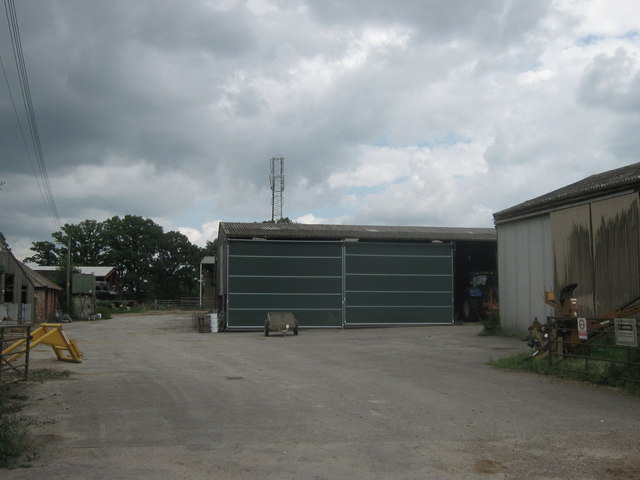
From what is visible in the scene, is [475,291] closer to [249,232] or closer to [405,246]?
[405,246]

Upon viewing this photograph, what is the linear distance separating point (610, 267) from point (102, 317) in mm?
45604

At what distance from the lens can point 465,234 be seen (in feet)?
119

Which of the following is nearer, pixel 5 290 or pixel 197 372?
pixel 197 372

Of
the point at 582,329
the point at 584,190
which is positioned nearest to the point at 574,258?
the point at 584,190

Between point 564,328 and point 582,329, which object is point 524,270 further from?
point 582,329

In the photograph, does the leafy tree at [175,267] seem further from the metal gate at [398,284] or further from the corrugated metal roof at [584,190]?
the corrugated metal roof at [584,190]

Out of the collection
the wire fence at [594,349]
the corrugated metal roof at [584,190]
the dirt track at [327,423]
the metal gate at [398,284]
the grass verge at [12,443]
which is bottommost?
the dirt track at [327,423]

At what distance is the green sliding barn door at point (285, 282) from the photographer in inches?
1255

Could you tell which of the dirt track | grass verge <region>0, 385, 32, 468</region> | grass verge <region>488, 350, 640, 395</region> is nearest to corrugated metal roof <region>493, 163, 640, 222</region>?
grass verge <region>488, 350, 640, 395</region>

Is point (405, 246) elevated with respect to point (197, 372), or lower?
elevated

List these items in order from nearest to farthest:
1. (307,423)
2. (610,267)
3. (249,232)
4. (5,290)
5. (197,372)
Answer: (307,423)
(197,372)
(610,267)
(249,232)
(5,290)

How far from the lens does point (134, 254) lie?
91.5 metres

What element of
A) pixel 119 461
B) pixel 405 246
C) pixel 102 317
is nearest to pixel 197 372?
pixel 119 461

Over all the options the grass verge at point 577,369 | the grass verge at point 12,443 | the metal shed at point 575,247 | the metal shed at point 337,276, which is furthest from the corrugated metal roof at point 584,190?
the grass verge at point 12,443
